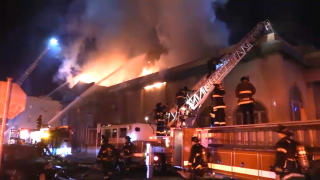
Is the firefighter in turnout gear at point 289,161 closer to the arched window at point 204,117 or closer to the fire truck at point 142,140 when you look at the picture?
the fire truck at point 142,140

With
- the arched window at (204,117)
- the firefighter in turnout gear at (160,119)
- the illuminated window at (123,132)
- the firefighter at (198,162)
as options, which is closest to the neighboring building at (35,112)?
the illuminated window at (123,132)

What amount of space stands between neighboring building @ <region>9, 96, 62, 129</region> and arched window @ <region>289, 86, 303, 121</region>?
34.2 metres

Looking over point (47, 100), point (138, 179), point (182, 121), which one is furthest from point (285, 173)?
point (47, 100)

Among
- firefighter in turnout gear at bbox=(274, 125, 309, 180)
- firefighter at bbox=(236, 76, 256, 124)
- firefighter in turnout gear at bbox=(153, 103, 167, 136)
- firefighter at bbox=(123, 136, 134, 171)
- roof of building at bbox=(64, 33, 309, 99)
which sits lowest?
firefighter at bbox=(123, 136, 134, 171)

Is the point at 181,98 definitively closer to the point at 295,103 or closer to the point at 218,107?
the point at 218,107

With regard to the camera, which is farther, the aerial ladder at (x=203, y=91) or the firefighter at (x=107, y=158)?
the aerial ladder at (x=203, y=91)

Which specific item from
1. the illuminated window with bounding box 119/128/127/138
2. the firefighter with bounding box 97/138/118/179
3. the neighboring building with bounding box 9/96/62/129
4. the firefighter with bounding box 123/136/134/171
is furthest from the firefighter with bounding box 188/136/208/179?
the neighboring building with bounding box 9/96/62/129

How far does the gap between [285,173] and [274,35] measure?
10966mm

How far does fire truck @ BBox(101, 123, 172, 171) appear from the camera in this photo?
36.0 ft

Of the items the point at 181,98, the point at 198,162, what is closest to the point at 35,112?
the point at 181,98

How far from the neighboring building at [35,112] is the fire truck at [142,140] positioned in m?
27.3

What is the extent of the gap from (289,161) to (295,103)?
11305 millimetres

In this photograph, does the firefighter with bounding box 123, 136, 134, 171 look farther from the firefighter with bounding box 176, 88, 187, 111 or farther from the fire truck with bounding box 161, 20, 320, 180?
the fire truck with bounding box 161, 20, 320, 180

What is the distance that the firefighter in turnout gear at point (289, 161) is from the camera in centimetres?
460
